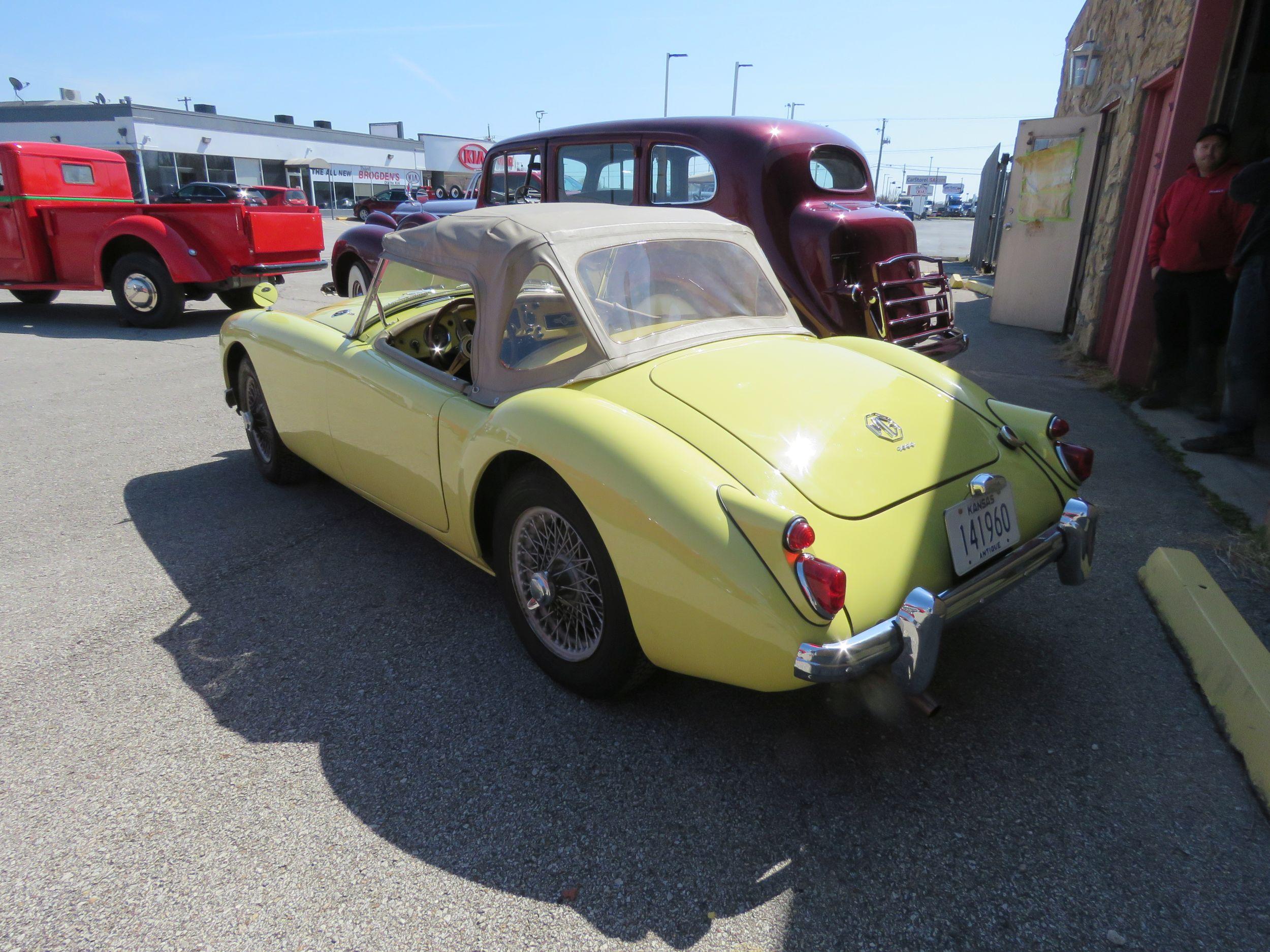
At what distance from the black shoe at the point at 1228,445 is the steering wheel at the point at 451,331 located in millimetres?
4379

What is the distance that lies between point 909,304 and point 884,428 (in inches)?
138

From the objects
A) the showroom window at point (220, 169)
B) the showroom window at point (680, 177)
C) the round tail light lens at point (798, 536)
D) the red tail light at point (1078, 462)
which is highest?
the showroom window at point (220, 169)

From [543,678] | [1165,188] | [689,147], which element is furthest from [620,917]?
[1165,188]

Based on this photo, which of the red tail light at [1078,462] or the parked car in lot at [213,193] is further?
the parked car in lot at [213,193]

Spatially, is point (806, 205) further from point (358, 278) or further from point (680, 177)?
point (358, 278)

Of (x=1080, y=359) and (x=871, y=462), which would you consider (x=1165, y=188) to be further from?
(x=871, y=462)

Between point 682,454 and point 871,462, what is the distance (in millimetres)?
610

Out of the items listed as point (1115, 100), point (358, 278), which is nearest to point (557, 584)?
point (358, 278)

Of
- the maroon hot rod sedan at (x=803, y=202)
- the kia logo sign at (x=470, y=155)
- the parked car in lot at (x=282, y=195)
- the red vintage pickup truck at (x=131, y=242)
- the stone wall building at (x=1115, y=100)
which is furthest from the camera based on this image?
Result: the kia logo sign at (x=470, y=155)

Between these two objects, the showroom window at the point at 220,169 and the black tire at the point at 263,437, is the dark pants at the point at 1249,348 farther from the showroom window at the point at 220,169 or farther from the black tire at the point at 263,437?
the showroom window at the point at 220,169

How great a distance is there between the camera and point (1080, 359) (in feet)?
25.7

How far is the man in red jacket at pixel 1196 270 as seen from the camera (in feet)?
17.5

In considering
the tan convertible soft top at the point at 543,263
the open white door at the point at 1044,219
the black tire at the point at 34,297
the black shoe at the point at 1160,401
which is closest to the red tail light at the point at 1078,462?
the tan convertible soft top at the point at 543,263

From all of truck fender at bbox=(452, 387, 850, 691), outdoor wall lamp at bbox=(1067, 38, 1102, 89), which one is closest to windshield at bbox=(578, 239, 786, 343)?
truck fender at bbox=(452, 387, 850, 691)
